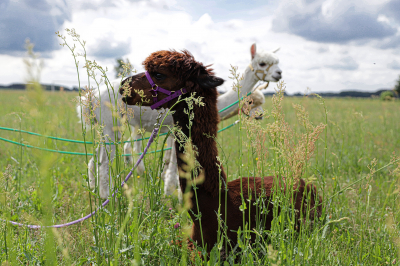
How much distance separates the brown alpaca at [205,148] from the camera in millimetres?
1784

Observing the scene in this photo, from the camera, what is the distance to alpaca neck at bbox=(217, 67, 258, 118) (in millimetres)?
3531

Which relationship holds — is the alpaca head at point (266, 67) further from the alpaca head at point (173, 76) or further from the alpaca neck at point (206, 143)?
the alpaca neck at point (206, 143)

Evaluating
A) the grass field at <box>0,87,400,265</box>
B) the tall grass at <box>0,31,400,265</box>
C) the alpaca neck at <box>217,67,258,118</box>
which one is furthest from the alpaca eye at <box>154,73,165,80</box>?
the alpaca neck at <box>217,67,258,118</box>

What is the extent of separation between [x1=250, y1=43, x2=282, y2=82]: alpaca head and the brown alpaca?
6.15ft

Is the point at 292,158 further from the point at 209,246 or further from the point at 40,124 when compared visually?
the point at 40,124

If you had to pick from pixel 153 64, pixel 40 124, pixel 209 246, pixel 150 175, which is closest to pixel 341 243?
pixel 209 246

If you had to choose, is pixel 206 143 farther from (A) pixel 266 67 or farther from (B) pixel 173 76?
(A) pixel 266 67

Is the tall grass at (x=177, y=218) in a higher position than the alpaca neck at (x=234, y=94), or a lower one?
lower

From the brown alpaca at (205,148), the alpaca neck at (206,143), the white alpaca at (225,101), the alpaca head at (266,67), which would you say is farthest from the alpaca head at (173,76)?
the alpaca head at (266,67)

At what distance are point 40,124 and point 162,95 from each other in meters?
1.76

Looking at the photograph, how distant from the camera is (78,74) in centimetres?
138

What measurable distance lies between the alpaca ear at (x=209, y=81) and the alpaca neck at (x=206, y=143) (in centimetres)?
9

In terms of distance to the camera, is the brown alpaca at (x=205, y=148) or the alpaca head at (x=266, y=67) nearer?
the brown alpaca at (x=205, y=148)

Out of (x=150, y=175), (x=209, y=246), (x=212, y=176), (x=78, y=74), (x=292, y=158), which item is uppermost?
(x=78, y=74)
